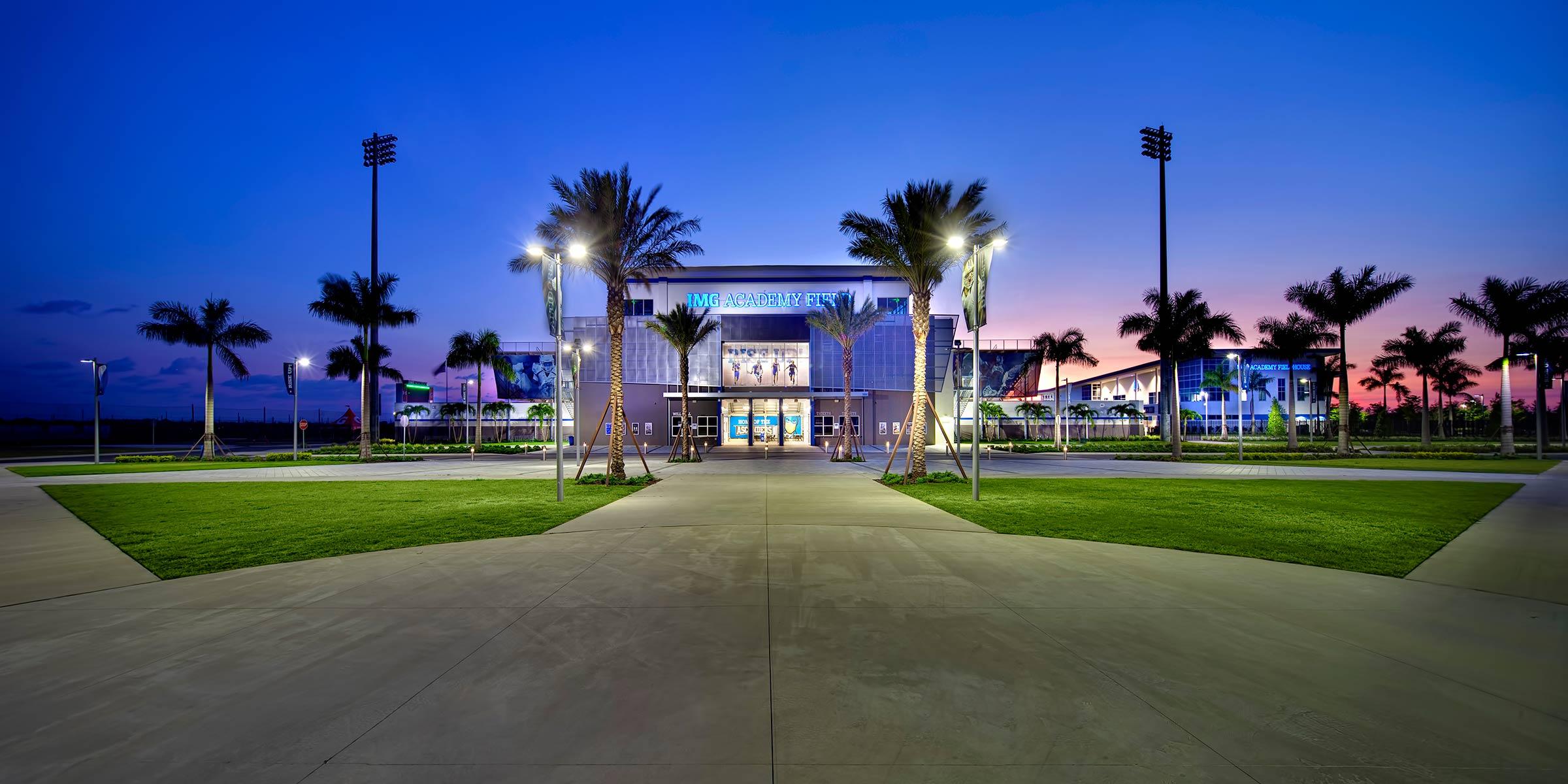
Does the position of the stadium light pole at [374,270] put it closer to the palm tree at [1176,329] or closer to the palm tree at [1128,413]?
the palm tree at [1176,329]

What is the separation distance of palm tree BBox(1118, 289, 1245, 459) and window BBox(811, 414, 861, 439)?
22727 millimetres

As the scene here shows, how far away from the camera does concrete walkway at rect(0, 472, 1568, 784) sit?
3635 millimetres

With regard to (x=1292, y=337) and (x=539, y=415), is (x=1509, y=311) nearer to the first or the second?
(x=1292, y=337)

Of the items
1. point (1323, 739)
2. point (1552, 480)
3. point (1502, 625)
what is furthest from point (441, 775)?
point (1552, 480)

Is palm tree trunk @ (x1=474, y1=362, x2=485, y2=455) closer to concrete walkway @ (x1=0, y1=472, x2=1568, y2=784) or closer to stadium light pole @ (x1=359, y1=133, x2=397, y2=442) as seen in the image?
stadium light pole @ (x1=359, y1=133, x2=397, y2=442)

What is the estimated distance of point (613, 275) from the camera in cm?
2314

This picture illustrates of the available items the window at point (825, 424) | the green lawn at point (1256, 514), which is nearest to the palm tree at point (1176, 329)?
the green lawn at point (1256, 514)

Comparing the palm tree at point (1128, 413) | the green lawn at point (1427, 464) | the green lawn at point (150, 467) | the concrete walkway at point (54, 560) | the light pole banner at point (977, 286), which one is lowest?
the green lawn at point (1427, 464)

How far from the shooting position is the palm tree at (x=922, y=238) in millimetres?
22172

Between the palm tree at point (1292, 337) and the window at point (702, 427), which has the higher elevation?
the palm tree at point (1292, 337)

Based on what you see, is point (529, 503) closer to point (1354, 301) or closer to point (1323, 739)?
point (1323, 739)

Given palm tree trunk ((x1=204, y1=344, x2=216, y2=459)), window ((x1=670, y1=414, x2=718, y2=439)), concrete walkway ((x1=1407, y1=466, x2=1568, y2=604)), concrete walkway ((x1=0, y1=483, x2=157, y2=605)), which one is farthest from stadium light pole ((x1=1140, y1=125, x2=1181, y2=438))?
palm tree trunk ((x1=204, y1=344, x2=216, y2=459))

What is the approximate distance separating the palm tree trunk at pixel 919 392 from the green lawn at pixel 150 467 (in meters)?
30.9

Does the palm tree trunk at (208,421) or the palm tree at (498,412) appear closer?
the palm tree trunk at (208,421)
